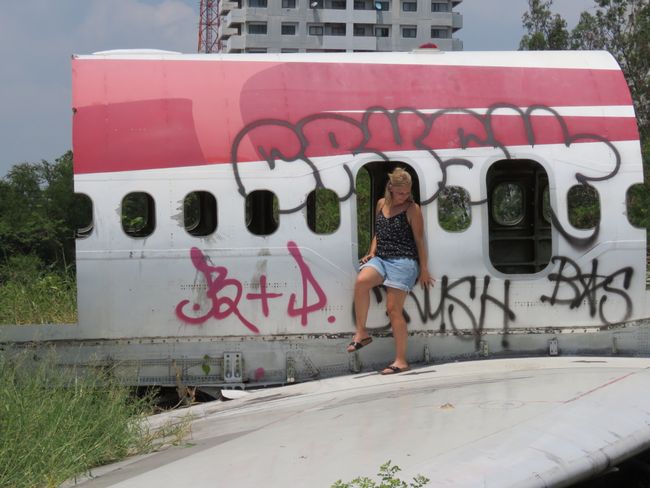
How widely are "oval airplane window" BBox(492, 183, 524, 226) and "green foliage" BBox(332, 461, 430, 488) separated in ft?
24.1

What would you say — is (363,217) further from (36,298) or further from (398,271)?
(398,271)

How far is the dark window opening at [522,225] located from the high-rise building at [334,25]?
99244 mm

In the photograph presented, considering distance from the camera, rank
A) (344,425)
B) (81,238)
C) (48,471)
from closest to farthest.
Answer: (48,471) < (344,425) < (81,238)

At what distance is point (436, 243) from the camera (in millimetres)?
8945

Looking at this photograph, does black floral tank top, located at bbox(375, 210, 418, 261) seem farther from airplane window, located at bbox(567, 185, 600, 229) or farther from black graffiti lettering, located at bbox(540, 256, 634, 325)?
airplane window, located at bbox(567, 185, 600, 229)

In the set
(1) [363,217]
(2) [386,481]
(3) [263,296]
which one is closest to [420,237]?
(3) [263,296]

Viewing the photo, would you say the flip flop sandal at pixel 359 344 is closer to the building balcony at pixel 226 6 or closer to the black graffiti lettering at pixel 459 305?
the black graffiti lettering at pixel 459 305

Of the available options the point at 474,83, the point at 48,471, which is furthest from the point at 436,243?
the point at 48,471

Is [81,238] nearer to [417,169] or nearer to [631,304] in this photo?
[417,169]

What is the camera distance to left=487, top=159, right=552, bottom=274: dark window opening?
11.6 m

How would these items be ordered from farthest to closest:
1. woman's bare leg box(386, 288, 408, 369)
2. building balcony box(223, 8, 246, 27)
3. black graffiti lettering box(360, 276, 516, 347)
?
building balcony box(223, 8, 246, 27) → black graffiti lettering box(360, 276, 516, 347) → woman's bare leg box(386, 288, 408, 369)

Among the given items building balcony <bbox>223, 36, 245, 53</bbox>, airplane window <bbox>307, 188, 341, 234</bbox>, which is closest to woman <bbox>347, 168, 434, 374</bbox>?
airplane window <bbox>307, 188, 341, 234</bbox>

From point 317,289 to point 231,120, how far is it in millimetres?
1723

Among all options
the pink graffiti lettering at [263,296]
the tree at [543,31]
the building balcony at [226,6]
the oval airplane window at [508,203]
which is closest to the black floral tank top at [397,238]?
the pink graffiti lettering at [263,296]
